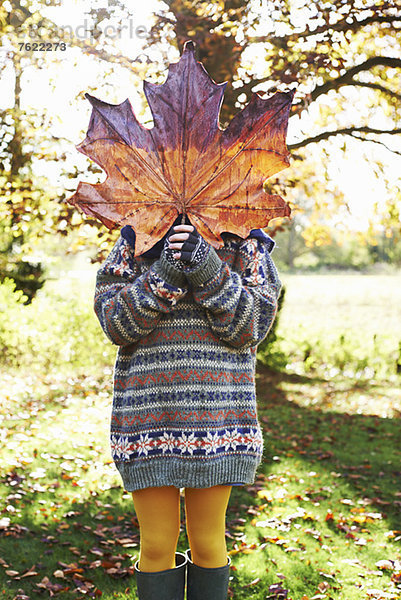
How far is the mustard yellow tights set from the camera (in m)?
1.80

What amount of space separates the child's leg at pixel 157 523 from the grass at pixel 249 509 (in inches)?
46.2

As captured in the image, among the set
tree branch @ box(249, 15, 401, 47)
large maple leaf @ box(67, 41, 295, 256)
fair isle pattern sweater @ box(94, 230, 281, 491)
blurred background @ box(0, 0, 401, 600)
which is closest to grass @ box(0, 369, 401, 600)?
blurred background @ box(0, 0, 401, 600)

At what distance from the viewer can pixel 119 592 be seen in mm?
2848

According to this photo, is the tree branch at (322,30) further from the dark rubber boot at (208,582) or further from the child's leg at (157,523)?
the dark rubber boot at (208,582)

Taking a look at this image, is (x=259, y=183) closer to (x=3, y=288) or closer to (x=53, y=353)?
(x=53, y=353)

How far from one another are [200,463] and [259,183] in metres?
0.93

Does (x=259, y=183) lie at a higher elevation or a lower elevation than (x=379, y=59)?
lower

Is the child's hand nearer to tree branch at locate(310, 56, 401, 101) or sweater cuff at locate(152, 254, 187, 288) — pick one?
sweater cuff at locate(152, 254, 187, 288)

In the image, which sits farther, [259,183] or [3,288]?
[3,288]

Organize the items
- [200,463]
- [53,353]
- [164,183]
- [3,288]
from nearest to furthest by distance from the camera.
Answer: [200,463] < [164,183] < [53,353] < [3,288]

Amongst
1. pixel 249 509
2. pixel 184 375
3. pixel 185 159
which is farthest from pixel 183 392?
pixel 249 509

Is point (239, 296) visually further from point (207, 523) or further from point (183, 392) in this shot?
point (207, 523)

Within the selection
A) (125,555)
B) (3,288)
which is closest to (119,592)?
(125,555)

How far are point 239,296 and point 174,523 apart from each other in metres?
0.77
